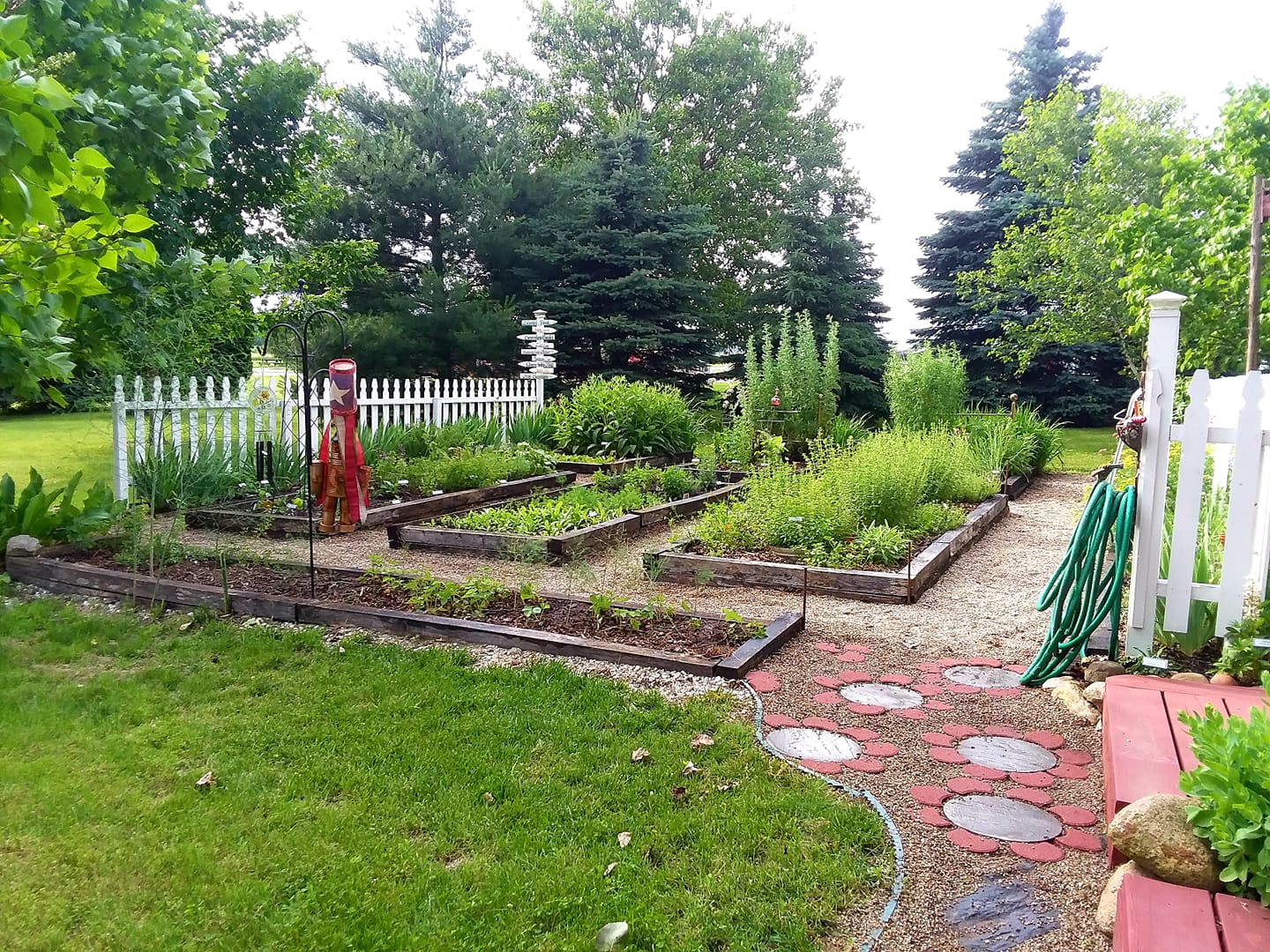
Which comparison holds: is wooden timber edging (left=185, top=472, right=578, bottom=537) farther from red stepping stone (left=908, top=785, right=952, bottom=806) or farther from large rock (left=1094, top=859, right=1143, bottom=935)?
large rock (left=1094, top=859, right=1143, bottom=935)

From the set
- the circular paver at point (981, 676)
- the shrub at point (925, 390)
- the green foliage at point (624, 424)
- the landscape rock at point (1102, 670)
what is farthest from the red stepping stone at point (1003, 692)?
the shrub at point (925, 390)

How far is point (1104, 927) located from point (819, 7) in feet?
109

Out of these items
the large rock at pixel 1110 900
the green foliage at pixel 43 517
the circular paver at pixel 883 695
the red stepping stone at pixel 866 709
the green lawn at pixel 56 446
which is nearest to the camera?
the large rock at pixel 1110 900

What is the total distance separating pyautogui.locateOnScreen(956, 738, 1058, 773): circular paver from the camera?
298cm

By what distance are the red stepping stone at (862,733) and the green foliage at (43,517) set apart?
5696mm

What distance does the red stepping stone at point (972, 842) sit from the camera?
2430mm

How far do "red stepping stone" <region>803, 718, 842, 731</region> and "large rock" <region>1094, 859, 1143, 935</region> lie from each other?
1.23 meters

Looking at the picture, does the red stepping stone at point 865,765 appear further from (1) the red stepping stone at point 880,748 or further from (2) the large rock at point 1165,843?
(2) the large rock at point 1165,843

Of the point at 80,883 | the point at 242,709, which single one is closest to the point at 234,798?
the point at 80,883

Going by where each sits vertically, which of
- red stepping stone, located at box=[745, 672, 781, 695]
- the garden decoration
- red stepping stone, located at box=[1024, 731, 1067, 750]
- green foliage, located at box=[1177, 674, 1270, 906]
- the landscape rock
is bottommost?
red stepping stone, located at box=[1024, 731, 1067, 750]

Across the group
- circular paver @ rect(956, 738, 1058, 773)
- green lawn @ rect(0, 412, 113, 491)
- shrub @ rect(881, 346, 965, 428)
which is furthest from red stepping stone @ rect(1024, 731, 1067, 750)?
shrub @ rect(881, 346, 965, 428)

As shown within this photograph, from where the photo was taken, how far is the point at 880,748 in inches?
123

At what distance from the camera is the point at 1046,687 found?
3773 mm

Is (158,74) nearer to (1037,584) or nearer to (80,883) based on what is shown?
(80,883)
